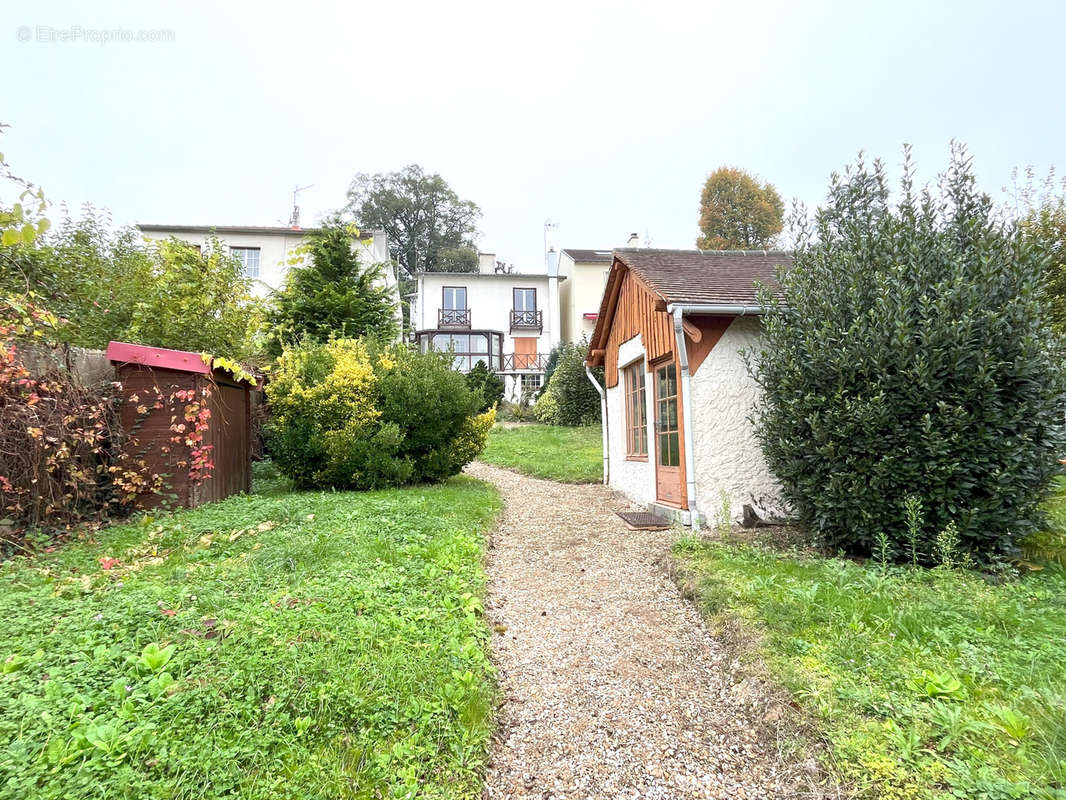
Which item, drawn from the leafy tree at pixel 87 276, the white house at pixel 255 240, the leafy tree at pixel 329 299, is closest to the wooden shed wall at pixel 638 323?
the leafy tree at pixel 329 299

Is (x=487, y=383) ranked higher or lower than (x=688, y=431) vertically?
higher

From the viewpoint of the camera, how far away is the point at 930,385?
4418mm

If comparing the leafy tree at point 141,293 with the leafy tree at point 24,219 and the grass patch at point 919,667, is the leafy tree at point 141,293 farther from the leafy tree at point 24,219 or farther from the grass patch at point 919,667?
the grass patch at point 919,667

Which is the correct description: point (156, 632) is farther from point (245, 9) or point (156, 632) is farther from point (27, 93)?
point (245, 9)

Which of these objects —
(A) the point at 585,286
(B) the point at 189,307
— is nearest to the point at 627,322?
(B) the point at 189,307

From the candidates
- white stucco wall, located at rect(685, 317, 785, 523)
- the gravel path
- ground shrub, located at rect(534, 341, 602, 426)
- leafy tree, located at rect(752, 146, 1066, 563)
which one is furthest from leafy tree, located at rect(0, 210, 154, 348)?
ground shrub, located at rect(534, 341, 602, 426)

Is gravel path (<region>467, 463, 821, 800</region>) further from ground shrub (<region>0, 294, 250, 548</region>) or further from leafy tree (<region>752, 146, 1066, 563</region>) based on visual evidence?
ground shrub (<region>0, 294, 250, 548</region>)

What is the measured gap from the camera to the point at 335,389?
7.93 m

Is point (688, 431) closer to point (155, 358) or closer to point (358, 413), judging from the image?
point (358, 413)

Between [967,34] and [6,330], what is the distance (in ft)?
37.5

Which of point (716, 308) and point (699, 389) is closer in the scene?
point (716, 308)

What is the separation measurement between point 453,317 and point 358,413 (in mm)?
23413

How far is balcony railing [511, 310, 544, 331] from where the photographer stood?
31.0m

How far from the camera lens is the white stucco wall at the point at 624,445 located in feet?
26.1
